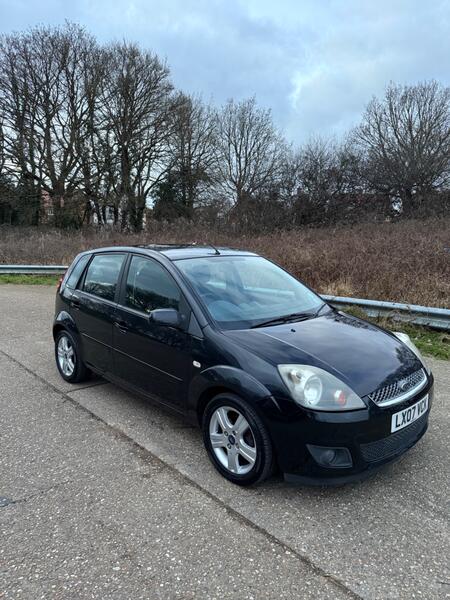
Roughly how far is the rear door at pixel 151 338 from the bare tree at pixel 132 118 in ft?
90.7

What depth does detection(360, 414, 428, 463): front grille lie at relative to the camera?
2641 mm

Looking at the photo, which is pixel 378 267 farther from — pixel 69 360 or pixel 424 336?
pixel 69 360

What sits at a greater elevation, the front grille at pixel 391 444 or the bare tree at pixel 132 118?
the bare tree at pixel 132 118

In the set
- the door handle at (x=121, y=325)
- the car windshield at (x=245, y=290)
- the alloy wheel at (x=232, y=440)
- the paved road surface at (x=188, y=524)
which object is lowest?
the paved road surface at (x=188, y=524)

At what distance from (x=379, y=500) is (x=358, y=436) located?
52cm

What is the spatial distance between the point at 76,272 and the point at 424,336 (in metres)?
5.07

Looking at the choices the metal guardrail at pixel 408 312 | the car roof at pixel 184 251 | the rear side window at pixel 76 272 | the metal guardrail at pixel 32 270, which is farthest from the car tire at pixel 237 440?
the metal guardrail at pixel 32 270

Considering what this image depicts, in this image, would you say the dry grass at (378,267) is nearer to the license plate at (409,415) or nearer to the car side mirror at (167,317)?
the license plate at (409,415)

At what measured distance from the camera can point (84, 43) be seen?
2841 cm

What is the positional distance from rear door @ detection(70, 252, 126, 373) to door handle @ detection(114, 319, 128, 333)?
12cm

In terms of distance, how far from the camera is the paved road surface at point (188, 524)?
2117mm

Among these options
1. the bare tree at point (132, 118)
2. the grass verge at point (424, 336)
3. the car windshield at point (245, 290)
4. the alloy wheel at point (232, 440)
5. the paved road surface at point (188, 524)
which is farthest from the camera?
the bare tree at point (132, 118)

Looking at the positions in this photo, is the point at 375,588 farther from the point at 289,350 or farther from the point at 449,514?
the point at 289,350

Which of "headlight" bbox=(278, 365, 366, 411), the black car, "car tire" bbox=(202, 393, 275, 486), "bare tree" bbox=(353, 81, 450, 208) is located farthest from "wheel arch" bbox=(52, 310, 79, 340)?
"bare tree" bbox=(353, 81, 450, 208)
